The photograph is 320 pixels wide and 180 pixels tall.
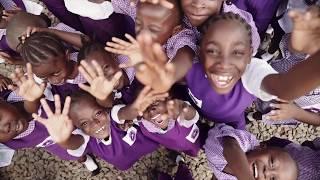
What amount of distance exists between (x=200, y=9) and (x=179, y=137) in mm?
461

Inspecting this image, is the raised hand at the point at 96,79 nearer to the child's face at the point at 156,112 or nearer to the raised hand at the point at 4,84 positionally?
the child's face at the point at 156,112

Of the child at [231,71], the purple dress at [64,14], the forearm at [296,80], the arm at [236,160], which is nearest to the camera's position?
the forearm at [296,80]

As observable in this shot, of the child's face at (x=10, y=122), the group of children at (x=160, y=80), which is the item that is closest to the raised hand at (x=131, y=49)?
the group of children at (x=160, y=80)

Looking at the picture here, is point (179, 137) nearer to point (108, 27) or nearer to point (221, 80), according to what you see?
point (221, 80)

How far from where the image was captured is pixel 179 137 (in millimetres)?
1582

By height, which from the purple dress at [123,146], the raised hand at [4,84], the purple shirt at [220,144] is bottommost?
the purple dress at [123,146]

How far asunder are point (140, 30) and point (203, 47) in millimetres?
194

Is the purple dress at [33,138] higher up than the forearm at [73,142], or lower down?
lower down

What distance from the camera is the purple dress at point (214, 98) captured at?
1.44m

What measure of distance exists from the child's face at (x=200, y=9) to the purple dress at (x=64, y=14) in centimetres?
49

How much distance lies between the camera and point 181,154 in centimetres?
188

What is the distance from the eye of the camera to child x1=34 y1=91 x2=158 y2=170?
52.5 inches

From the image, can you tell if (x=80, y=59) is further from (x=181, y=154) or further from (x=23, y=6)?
(x=181, y=154)

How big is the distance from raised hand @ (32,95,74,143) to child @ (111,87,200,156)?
20cm
